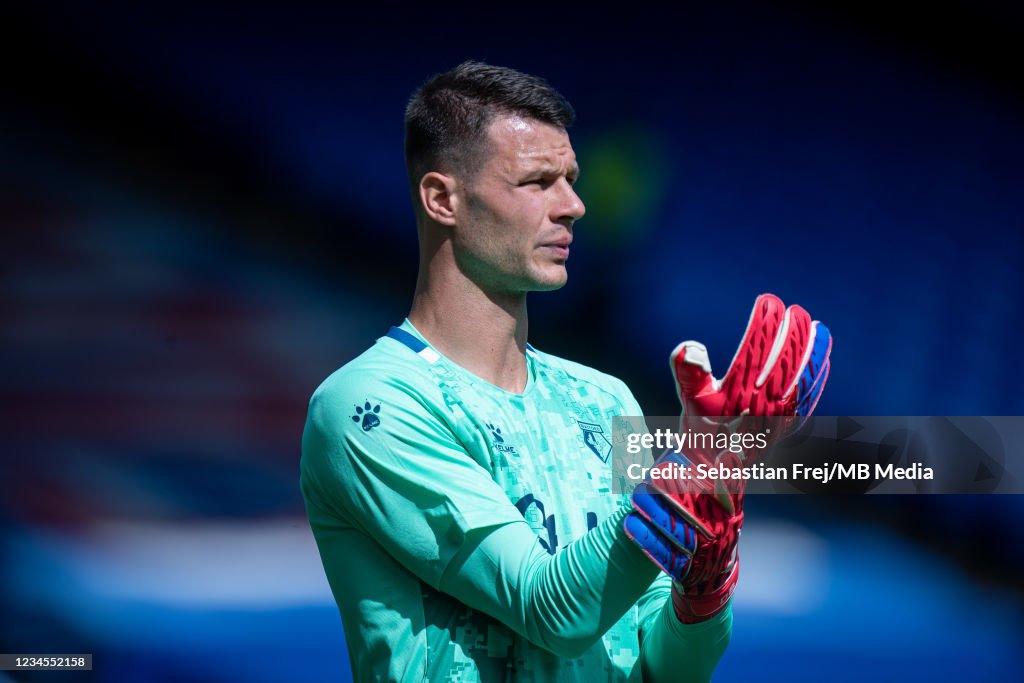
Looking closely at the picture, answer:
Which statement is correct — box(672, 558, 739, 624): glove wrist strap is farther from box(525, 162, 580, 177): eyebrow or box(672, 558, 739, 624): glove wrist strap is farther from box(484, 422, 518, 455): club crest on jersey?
box(525, 162, 580, 177): eyebrow

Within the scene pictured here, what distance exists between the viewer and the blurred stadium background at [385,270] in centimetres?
334

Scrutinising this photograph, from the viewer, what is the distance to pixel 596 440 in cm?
197

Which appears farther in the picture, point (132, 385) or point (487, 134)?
point (132, 385)

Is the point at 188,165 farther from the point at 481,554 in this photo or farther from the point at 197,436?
the point at 481,554

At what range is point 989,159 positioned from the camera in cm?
358

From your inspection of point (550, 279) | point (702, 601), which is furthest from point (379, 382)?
point (702, 601)

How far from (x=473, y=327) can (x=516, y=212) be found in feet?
0.63

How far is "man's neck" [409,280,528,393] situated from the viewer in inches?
74.5

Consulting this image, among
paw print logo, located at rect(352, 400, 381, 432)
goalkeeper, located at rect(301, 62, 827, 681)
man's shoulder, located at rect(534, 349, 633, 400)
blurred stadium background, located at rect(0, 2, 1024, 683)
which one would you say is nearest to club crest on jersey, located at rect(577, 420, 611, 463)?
goalkeeper, located at rect(301, 62, 827, 681)

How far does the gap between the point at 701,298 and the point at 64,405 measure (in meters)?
1.86

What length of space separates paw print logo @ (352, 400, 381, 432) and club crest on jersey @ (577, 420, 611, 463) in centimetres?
39

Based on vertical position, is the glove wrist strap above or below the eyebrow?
below

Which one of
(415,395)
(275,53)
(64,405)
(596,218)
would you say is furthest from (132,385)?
(415,395)

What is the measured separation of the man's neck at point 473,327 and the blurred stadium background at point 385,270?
1.63m
